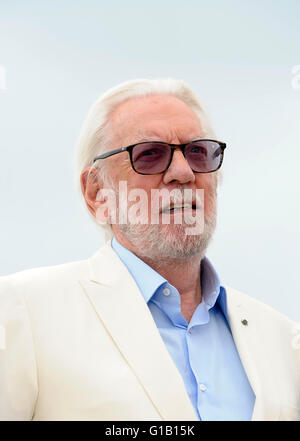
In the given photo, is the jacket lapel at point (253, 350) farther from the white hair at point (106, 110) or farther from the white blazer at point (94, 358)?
the white hair at point (106, 110)

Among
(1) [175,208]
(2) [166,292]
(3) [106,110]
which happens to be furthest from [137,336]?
(3) [106,110]

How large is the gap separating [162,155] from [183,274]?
1.51ft

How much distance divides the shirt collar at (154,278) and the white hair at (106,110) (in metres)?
0.25

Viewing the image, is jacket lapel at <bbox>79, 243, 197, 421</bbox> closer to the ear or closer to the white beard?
the white beard

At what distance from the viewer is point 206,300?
6.00ft

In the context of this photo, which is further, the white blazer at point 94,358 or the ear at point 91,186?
the ear at point 91,186

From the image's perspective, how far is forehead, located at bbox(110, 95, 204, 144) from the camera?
1.85 m

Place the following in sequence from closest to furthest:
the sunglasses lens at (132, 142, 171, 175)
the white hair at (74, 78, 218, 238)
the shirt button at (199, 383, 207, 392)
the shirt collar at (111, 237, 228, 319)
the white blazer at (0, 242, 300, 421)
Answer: the white blazer at (0, 242, 300, 421), the shirt button at (199, 383, 207, 392), the shirt collar at (111, 237, 228, 319), the sunglasses lens at (132, 142, 171, 175), the white hair at (74, 78, 218, 238)

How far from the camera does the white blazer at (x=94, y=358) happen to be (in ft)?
4.42

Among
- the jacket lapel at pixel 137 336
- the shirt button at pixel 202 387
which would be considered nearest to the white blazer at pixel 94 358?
the jacket lapel at pixel 137 336

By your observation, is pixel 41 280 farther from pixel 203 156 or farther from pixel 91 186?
pixel 203 156

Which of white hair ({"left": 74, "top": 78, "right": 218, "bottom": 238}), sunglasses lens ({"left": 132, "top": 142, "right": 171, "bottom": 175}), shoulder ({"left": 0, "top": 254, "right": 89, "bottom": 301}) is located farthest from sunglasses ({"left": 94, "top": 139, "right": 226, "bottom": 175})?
shoulder ({"left": 0, "top": 254, "right": 89, "bottom": 301})

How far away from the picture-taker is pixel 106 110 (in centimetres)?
197
